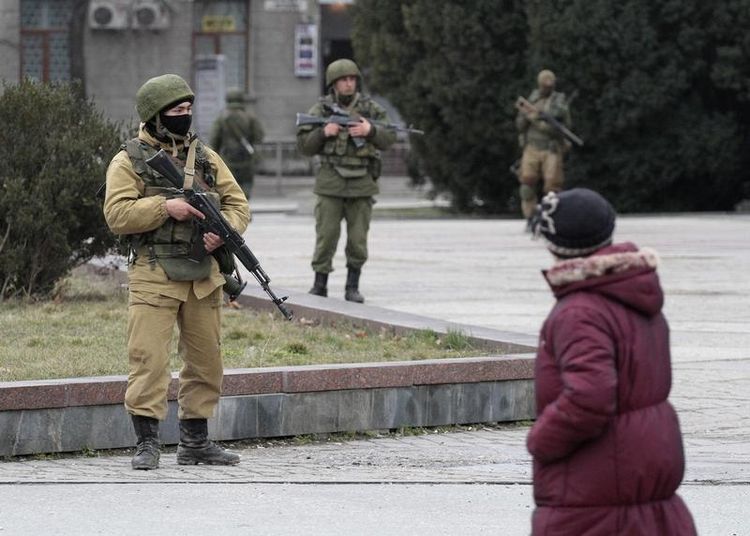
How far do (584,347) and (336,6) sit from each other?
125 feet

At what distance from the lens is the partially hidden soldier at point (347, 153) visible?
492 inches

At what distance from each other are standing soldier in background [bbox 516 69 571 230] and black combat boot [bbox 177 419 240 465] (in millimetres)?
13422

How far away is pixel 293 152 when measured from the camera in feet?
131

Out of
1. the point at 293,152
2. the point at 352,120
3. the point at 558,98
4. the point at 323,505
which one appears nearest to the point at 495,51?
the point at 558,98

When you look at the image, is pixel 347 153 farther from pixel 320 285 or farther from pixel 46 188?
pixel 46 188

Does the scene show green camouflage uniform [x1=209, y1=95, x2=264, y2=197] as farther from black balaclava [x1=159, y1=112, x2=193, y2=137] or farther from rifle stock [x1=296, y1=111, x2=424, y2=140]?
black balaclava [x1=159, y1=112, x2=193, y2=137]

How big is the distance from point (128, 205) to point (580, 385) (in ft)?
11.8

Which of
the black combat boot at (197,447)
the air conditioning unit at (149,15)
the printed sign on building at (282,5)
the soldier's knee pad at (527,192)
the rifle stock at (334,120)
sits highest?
the printed sign on building at (282,5)

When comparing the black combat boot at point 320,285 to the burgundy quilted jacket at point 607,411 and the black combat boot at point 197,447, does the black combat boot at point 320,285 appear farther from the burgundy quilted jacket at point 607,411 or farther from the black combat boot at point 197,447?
the burgundy quilted jacket at point 607,411

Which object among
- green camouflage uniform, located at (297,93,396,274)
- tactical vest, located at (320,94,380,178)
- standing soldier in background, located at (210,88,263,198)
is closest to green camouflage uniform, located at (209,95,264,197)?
standing soldier in background, located at (210,88,263,198)

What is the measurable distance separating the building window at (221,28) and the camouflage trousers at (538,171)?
19643 millimetres

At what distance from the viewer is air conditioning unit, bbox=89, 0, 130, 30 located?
39062 millimetres

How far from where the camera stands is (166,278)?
745 cm

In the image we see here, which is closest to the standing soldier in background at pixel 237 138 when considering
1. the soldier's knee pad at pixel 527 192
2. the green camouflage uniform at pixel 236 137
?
the green camouflage uniform at pixel 236 137
